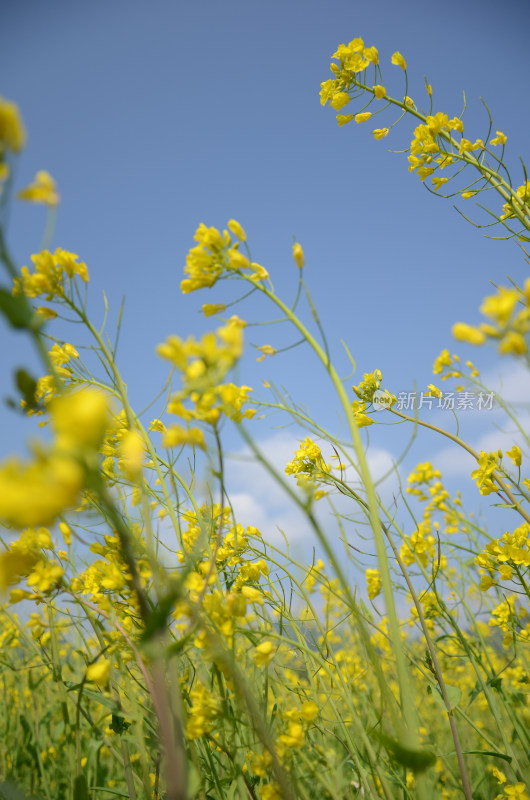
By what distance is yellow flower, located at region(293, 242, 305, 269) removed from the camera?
2.95 ft

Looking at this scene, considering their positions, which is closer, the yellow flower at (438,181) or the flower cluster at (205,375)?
the flower cluster at (205,375)

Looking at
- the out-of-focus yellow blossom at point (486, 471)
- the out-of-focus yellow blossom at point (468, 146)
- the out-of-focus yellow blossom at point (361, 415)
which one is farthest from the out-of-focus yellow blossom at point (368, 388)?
the out-of-focus yellow blossom at point (468, 146)

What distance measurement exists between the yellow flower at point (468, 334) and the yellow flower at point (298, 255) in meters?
0.32

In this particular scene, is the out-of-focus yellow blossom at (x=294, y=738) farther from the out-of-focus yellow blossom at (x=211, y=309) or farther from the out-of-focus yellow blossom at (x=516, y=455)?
the out-of-focus yellow blossom at (x=516, y=455)

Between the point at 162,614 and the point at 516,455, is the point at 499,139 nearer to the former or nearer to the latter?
the point at 516,455

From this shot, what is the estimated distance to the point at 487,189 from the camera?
1979 mm

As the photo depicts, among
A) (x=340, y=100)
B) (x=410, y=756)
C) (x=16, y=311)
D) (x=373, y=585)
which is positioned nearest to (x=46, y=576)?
(x=16, y=311)

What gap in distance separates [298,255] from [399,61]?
1.84 metres

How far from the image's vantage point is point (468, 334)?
77 cm

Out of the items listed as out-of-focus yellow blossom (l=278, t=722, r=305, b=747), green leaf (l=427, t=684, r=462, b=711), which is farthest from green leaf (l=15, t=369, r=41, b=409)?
green leaf (l=427, t=684, r=462, b=711)

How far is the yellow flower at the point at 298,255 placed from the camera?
2.95 ft

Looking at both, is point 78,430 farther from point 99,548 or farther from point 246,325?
point 99,548

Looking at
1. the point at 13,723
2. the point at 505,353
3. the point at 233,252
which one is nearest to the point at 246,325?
the point at 233,252

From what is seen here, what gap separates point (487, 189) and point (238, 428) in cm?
188
